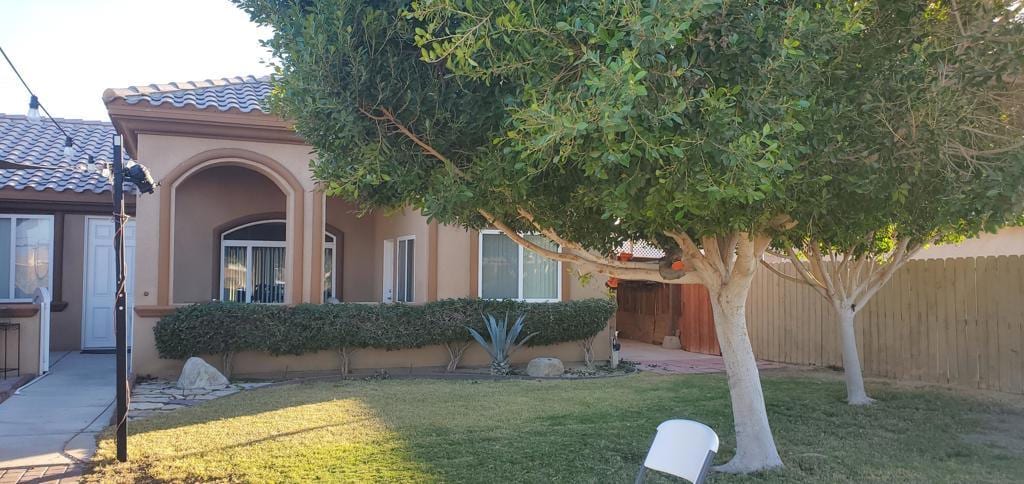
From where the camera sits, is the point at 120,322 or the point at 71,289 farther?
the point at 71,289

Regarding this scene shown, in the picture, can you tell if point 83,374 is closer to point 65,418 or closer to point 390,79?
point 65,418

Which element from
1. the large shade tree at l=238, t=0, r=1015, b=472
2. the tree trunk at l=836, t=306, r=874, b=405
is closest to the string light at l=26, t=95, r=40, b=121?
the large shade tree at l=238, t=0, r=1015, b=472

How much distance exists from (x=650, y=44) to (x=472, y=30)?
1264 mm

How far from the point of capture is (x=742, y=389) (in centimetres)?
624

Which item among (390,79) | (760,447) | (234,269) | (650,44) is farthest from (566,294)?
(650,44)

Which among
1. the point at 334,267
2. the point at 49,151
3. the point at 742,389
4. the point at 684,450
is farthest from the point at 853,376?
the point at 49,151

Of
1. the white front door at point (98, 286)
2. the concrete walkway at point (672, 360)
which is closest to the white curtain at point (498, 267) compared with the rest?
the concrete walkway at point (672, 360)

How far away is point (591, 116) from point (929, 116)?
2618mm

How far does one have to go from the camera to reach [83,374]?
37.2 feet

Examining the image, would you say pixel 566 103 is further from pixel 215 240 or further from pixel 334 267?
pixel 334 267

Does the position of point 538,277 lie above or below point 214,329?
above

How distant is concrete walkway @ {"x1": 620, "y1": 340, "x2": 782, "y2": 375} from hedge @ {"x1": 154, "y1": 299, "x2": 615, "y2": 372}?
4.97 feet

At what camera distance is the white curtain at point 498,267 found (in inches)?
520

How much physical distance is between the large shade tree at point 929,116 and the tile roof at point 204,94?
304 inches
